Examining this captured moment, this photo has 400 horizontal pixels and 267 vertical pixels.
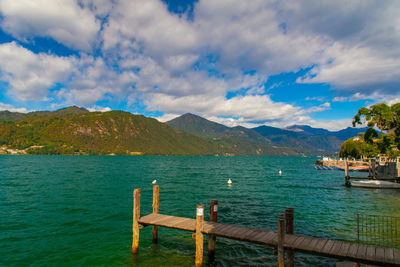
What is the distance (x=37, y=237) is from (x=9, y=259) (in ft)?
12.9

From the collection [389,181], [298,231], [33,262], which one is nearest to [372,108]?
[298,231]

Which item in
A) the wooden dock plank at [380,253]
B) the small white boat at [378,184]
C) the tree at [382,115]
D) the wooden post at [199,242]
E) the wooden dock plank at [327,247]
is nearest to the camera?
the wooden dock plank at [380,253]

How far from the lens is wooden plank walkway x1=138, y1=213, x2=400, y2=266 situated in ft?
34.7

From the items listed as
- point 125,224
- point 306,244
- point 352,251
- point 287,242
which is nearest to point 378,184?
point 352,251

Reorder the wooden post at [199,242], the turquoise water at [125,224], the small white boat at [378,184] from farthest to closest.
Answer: the small white boat at [378,184], the turquoise water at [125,224], the wooden post at [199,242]

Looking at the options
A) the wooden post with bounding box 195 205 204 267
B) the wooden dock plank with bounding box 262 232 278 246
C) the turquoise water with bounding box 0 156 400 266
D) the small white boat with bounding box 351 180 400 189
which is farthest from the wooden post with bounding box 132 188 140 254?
the small white boat with bounding box 351 180 400 189

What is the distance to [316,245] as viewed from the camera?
38.9 feet

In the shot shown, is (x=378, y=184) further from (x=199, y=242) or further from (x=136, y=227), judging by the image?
(x=136, y=227)

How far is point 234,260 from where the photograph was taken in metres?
14.8

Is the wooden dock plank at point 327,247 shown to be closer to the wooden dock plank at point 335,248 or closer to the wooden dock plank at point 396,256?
the wooden dock plank at point 335,248

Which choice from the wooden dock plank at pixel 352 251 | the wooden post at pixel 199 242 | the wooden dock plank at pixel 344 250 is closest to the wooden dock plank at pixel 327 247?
the wooden dock plank at pixel 344 250

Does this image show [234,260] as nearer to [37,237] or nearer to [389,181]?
[37,237]

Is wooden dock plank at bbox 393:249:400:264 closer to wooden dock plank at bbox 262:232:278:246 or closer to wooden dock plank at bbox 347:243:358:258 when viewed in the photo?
wooden dock plank at bbox 347:243:358:258

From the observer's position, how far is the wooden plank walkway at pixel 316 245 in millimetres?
10570
